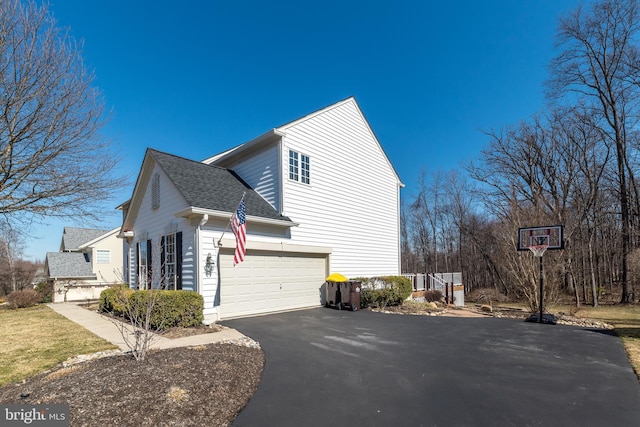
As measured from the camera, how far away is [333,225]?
1451cm

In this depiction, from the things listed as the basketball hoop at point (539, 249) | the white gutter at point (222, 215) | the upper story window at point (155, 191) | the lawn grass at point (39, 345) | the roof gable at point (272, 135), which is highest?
the roof gable at point (272, 135)

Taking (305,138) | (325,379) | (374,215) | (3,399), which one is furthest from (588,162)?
(3,399)

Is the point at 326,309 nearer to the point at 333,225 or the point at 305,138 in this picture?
the point at 333,225

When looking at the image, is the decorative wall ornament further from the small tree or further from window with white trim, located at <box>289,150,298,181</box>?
window with white trim, located at <box>289,150,298,181</box>

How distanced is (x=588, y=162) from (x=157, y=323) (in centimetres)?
2925

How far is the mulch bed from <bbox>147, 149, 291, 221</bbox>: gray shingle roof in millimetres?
5463

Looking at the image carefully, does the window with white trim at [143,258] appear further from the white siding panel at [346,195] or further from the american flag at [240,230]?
the white siding panel at [346,195]

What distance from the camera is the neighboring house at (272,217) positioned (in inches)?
411

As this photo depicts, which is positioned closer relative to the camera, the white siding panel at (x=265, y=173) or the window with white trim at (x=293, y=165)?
the white siding panel at (x=265, y=173)

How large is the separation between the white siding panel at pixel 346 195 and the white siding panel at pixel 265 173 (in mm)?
407

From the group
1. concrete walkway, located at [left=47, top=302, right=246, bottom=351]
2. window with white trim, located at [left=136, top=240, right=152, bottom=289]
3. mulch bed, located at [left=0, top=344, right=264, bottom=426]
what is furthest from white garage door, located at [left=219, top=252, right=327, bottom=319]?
mulch bed, located at [left=0, top=344, right=264, bottom=426]

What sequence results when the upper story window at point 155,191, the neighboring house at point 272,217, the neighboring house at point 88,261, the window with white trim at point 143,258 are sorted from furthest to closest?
the neighboring house at point 88,261, the window with white trim at point 143,258, the upper story window at point 155,191, the neighboring house at point 272,217

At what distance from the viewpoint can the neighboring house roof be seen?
2538 cm

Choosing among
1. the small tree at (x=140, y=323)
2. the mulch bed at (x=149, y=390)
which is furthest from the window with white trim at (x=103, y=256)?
the mulch bed at (x=149, y=390)
